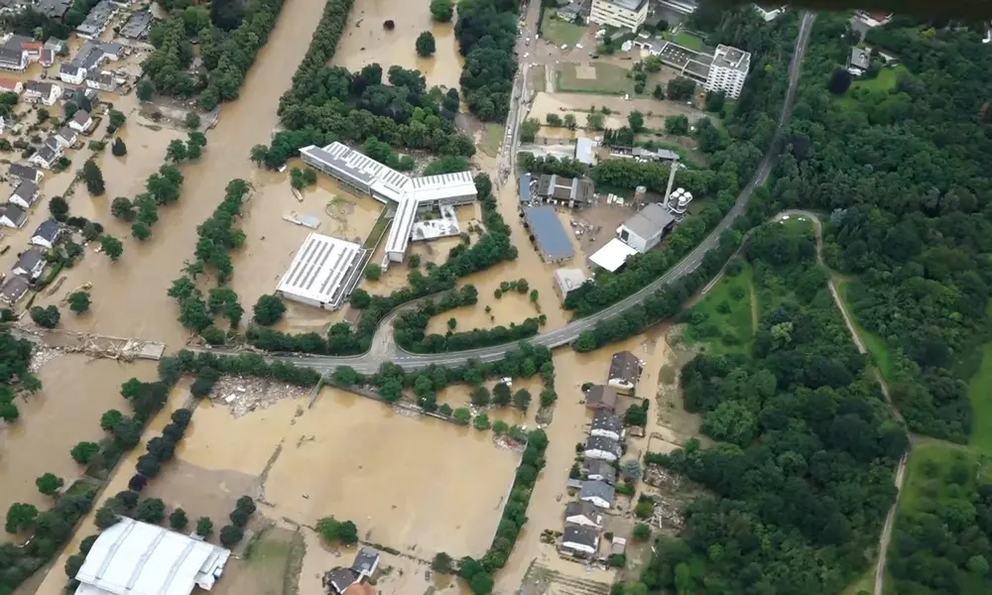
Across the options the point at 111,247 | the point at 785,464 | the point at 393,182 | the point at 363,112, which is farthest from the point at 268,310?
the point at 785,464

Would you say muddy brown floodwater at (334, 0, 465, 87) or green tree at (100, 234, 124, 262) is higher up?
muddy brown floodwater at (334, 0, 465, 87)

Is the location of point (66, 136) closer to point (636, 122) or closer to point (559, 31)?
point (559, 31)

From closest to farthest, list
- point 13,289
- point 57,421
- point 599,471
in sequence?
point 599,471
point 57,421
point 13,289

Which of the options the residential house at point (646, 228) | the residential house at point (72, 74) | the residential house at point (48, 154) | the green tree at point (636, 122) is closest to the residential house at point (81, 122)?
the residential house at point (48, 154)

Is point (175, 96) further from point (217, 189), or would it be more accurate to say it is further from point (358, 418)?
point (358, 418)

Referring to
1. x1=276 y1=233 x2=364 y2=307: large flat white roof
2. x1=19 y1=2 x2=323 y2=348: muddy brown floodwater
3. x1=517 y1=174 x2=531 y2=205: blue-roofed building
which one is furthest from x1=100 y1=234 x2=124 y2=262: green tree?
x1=517 y1=174 x2=531 y2=205: blue-roofed building

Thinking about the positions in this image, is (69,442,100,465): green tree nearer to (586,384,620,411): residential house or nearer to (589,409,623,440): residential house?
(589,409,623,440): residential house
